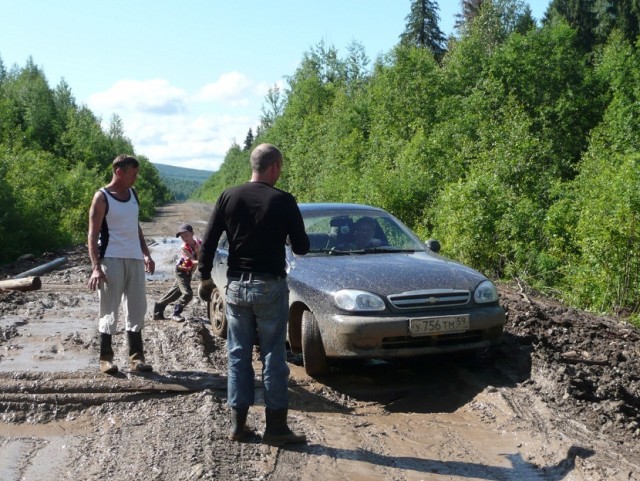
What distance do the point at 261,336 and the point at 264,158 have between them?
3.80 ft

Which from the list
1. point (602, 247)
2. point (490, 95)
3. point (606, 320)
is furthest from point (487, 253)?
point (490, 95)

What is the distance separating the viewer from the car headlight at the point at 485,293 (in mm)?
6641

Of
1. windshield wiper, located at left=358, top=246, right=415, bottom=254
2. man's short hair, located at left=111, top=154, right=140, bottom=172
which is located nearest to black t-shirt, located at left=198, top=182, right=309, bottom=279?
man's short hair, located at left=111, top=154, right=140, bottom=172

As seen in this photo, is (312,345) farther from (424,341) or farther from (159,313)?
(159,313)

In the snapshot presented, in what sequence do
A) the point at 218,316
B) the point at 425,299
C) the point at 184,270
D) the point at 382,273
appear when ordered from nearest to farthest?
the point at 425,299, the point at 382,273, the point at 218,316, the point at 184,270

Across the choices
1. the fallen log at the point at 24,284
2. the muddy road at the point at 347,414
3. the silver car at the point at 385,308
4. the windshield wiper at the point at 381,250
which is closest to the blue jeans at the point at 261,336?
the muddy road at the point at 347,414

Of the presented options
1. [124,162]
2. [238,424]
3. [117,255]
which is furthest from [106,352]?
[238,424]

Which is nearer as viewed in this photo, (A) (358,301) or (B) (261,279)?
(B) (261,279)

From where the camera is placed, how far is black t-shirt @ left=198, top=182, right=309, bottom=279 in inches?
189

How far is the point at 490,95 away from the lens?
32.3 metres

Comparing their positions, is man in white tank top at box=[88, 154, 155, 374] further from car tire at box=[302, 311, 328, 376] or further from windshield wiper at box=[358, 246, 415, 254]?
windshield wiper at box=[358, 246, 415, 254]

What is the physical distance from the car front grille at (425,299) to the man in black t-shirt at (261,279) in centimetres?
165

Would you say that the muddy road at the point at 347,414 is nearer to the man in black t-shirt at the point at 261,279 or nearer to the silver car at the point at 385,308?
the man in black t-shirt at the point at 261,279

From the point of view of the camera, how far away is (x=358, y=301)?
6352 mm
